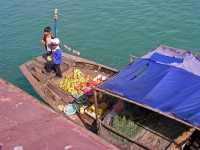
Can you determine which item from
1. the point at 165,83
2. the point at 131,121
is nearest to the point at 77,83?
the point at 131,121

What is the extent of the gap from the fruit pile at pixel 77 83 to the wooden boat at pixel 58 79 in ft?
0.73

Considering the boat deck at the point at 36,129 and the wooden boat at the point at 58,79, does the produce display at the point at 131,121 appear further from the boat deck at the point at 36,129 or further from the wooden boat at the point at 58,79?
the boat deck at the point at 36,129

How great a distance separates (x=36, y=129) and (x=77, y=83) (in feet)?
19.5

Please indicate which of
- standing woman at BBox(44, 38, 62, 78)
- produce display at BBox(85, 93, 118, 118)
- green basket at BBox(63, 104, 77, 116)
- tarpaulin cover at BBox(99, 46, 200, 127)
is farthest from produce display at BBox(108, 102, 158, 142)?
standing woman at BBox(44, 38, 62, 78)

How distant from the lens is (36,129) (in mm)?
5324

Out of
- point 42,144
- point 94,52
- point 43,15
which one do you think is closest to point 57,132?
point 42,144

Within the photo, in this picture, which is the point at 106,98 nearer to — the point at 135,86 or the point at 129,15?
the point at 135,86

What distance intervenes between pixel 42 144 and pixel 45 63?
775cm

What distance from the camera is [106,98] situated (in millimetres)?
9844

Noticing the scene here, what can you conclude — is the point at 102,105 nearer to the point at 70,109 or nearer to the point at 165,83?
the point at 70,109

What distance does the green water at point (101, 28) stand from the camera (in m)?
16.7

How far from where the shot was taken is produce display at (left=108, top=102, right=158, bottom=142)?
8039 millimetres

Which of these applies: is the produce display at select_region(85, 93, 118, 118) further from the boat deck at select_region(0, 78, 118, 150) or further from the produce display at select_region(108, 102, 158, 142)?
the boat deck at select_region(0, 78, 118, 150)

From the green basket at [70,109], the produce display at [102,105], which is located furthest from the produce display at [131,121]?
the green basket at [70,109]
